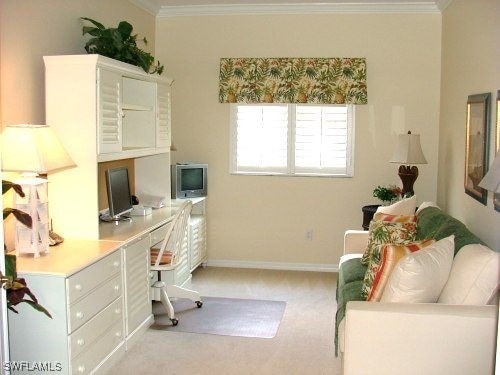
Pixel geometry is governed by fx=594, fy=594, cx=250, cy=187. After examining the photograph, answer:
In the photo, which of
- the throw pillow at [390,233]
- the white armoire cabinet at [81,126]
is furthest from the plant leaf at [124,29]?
the throw pillow at [390,233]

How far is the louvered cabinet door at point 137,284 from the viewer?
151 inches

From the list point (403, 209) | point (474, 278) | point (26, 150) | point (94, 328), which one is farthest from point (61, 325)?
point (403, 209)

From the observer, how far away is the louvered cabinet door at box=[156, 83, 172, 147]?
4.99 m

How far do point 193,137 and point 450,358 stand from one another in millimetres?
4108

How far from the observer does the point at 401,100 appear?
5.90 m

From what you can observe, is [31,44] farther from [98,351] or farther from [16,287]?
[98,351]

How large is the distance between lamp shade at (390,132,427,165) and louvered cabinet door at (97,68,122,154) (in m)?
2.47

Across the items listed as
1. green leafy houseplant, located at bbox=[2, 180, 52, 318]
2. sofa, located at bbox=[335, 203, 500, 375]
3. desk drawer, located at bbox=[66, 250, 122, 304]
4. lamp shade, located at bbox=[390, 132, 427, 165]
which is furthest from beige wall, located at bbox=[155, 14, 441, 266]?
green leafy houseplant, located at bbox=[2, 180, 52, 318]

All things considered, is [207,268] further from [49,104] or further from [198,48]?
[49,104]

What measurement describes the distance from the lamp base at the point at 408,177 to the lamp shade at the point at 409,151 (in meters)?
0.16

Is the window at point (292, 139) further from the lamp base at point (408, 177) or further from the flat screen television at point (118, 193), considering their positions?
the flat screen television at point (118, 193)

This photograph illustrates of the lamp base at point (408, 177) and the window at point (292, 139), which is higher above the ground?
the window at point (292, 139)

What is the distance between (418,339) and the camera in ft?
8.60

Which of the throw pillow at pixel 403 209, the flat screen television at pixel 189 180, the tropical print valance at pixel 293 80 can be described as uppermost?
the tropical print valance at pixel 293 80
